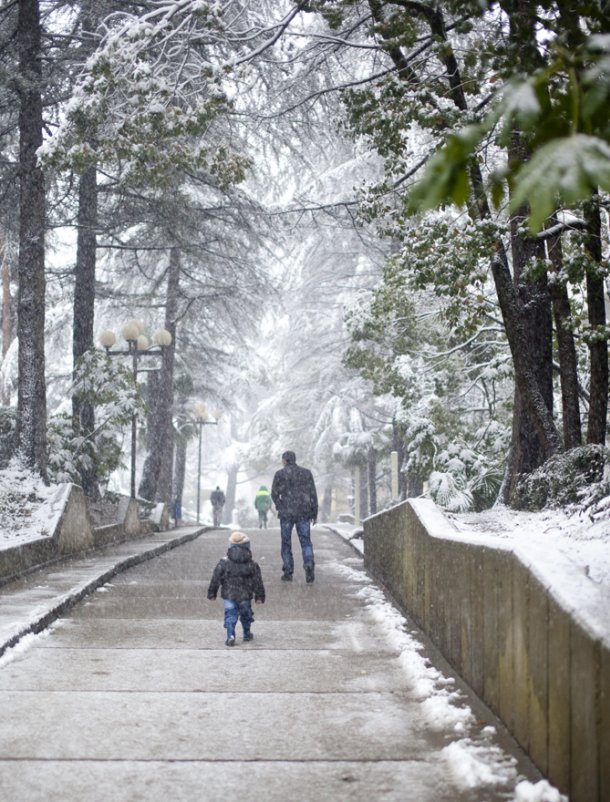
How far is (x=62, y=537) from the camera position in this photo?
14.1m

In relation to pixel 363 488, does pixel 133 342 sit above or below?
above

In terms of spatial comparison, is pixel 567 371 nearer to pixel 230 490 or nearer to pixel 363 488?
pixel 363 488

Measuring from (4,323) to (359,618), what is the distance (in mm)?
29725

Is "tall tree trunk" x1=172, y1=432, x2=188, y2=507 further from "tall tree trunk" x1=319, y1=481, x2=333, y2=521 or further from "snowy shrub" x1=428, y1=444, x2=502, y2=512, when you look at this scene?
"snowy shrub" x1=428, y1=444, x2=502, y2=512

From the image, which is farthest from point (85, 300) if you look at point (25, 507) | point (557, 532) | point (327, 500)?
point (327, 500)

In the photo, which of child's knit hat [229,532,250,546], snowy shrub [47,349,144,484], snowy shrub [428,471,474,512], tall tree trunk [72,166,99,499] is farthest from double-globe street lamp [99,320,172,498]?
child's knit hat [229,532,250,546]

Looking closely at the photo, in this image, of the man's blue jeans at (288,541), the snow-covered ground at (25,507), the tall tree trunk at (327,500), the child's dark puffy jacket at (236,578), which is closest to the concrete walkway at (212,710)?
the child's dark puffy jacket at (236,578)

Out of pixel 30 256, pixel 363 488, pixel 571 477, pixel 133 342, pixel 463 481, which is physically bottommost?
pixel 363 488

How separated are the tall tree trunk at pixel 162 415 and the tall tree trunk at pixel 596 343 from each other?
19475mm

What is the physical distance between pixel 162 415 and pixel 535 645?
85.6 feet

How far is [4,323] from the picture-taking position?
36.7 metres

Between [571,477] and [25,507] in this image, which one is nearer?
[571,477]

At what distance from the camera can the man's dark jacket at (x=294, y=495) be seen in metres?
12.9

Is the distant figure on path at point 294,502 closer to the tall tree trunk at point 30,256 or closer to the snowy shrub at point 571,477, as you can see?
the snowy shrub at point 571,477
